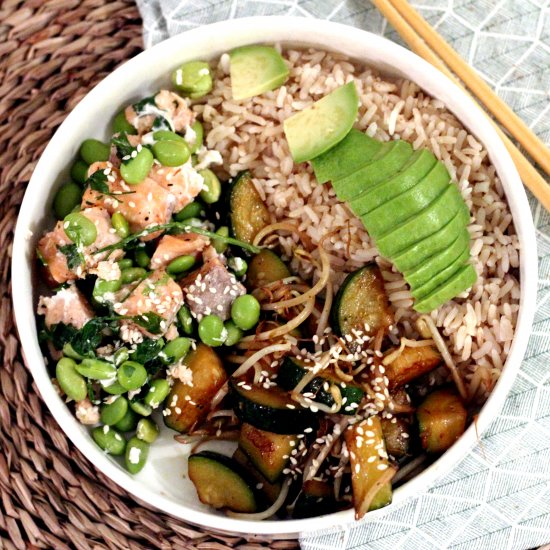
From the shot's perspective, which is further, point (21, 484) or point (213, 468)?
point (21, 484)

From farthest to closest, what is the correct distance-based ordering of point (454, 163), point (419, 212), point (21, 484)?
point (21, 484)
point (454, 163)
point (419, 212)

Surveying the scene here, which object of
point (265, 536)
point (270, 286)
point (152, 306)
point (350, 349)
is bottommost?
point (265, 536)

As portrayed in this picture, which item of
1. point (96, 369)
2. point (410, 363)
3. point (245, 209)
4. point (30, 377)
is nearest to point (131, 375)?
point (96, 369)

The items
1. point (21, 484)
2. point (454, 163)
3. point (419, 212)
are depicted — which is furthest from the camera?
point (21, 484)

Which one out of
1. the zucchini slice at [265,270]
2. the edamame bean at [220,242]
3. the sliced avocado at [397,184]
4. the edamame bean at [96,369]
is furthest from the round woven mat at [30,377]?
the sliced avocado at [397,184]

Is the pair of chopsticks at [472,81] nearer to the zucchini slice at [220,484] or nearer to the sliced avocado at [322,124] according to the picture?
the sliced avocado at [322,124]

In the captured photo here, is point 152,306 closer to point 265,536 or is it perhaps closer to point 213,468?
point 213,468

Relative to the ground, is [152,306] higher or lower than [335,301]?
higher

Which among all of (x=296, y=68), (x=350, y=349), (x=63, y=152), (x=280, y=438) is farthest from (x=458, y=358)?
(x=63, y=152)
